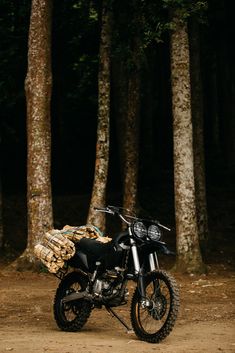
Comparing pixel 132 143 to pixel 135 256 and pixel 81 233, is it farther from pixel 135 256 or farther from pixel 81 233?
pixel 135 256

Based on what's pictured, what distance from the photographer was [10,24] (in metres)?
23.7

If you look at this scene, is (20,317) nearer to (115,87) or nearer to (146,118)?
(115,87)

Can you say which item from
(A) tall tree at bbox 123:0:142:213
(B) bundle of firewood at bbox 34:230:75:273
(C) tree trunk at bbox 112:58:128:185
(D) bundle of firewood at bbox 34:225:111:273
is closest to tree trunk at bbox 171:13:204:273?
(A) tall tree at bbox 123:0:142:213

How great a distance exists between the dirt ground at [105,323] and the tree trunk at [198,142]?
367 cm

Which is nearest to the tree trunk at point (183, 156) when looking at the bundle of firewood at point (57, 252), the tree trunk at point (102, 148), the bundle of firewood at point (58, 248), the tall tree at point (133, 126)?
the tree trunk at point (102, 148)

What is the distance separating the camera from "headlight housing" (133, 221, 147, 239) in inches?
379

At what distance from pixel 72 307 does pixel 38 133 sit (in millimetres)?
6777

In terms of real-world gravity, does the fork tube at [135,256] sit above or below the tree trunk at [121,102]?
below

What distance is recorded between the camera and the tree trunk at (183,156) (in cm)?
1588

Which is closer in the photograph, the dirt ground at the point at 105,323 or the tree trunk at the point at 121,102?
the dirt ground at the point at 105,323

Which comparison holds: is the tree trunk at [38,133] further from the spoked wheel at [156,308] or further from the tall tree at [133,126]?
the spoked wheel at [156,308]

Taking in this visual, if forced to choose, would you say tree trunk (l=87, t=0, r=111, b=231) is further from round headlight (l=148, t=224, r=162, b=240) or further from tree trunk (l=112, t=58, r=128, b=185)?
round headlight (l=148, t=224, r=162, b=240)

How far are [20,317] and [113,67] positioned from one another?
535 inches

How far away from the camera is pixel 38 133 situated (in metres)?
16.6
